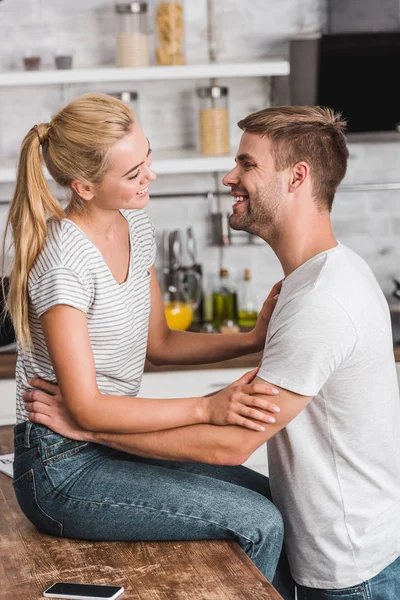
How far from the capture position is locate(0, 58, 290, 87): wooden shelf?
355 cm

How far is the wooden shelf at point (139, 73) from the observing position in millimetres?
3555

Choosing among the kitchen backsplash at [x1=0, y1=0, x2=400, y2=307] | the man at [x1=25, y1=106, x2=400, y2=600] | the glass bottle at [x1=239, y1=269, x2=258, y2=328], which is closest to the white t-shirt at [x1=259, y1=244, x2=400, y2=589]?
the man at [x1=25, y1=106, x2=400, y2=600]

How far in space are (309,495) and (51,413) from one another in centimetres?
56

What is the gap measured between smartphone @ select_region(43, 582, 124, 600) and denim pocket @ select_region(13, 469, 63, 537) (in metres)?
0.26

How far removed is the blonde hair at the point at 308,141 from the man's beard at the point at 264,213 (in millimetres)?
63

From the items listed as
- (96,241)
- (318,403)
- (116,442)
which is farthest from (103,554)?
(96,241)

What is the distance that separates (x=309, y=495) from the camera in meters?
1.87

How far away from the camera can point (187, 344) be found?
2.34 metres

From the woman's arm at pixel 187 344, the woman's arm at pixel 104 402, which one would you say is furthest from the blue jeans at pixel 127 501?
the woman's arm at pixel 187 344

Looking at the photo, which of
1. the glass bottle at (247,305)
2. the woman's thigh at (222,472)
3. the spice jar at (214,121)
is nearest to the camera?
the woman's thigh at (222,472)

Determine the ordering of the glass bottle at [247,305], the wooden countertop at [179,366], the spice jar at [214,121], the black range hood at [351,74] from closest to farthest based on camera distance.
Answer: the wooden countertop at [179,366] → the black range hood at [351,74] → the spice jar at [214,121] → the glass bottle at [247,305]


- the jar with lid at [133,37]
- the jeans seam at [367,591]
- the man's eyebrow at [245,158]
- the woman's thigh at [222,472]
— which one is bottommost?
the jeans seam at [367,591]

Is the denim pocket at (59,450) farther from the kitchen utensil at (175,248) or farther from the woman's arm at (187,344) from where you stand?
the kitchen utensil at (175,248)

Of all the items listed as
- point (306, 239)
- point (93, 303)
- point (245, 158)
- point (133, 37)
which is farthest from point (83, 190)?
point (133, 37)
